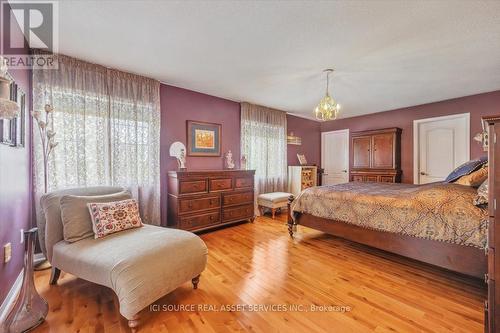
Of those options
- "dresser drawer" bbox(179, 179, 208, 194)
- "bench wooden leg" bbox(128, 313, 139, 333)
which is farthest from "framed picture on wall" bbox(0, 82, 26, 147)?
"dresser drawer" bbox(179, 179, 208, 194)

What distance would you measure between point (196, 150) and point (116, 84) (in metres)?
1.52

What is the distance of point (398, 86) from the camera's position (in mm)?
3547

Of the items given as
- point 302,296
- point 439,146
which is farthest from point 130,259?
point 439,146

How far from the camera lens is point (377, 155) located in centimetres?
503

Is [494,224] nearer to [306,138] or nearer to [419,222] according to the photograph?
[419,222]

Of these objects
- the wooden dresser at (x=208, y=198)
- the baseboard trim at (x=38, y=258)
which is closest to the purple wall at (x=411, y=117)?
the wooden dresser at (x=208, y=198)

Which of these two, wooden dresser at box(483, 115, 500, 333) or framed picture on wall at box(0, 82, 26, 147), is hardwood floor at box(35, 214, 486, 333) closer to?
wooden dresser at box(483, 115, 500, 333)

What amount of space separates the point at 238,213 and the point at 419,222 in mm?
2650

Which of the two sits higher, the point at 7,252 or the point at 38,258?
the point at 7,252

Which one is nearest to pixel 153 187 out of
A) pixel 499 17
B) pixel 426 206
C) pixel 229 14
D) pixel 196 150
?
pixel 196 150

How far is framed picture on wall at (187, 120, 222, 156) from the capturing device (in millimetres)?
3861

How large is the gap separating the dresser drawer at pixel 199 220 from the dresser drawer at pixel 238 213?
16 centimetres

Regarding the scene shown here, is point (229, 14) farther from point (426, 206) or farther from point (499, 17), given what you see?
point (426, 206)

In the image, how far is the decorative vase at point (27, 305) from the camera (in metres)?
1.49
